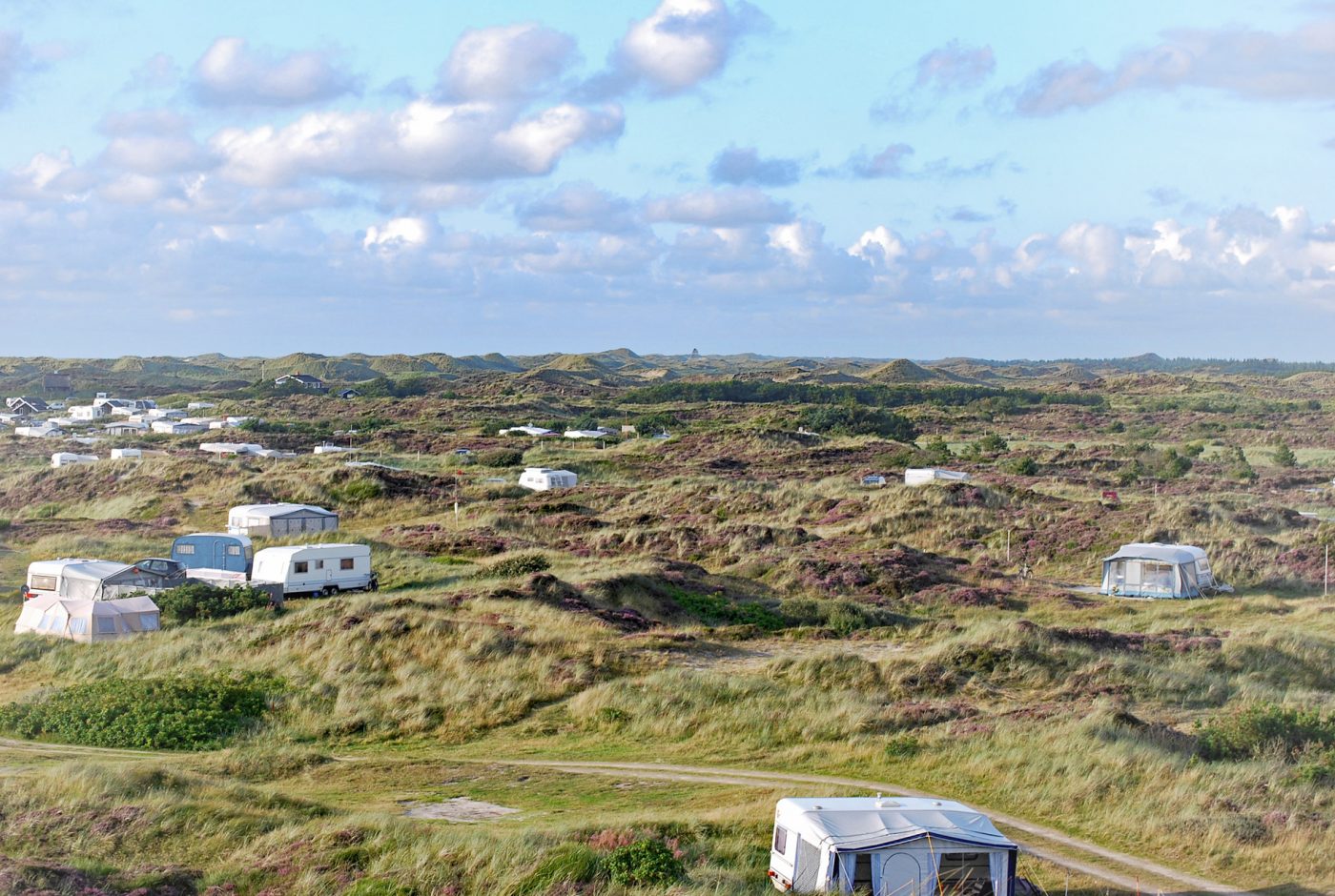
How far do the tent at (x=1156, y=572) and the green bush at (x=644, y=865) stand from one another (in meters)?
27.4

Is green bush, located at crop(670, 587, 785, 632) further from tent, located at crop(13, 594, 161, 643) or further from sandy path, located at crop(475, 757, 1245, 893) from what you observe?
tent, located at crop(13, 594, 161, 643)

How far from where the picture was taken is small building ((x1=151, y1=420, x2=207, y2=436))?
8944 centimetres

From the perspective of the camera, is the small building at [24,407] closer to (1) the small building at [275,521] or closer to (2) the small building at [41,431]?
(2) the small building at [41,431]

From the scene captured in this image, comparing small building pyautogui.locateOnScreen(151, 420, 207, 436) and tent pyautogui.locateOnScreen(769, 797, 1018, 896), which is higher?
small building pyautogui.locateOnScreen(151, 420, 207, 436)

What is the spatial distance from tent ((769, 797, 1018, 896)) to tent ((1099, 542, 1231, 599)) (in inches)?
1016

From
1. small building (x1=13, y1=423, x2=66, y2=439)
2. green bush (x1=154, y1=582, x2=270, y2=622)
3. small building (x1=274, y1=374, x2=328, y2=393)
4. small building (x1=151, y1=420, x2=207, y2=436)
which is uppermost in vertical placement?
small building (x1=274, y1=374, x2=328, y2=393)

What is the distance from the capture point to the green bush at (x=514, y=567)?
115 feet

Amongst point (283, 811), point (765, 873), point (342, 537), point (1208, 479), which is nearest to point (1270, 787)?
point (765, 873)

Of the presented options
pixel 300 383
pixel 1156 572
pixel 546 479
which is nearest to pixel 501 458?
pixel 546 479

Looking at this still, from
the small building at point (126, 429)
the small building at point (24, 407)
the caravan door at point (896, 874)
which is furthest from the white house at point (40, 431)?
the caravan door at point (896, 874)

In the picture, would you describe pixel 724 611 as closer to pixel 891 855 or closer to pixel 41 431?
pixel 891 855

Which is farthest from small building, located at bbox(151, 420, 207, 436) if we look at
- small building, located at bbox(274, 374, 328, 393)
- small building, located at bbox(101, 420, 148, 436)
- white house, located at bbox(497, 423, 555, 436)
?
small building, located at bbox(274, 374, 328, 393)

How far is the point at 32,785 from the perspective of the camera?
1468 centimetres

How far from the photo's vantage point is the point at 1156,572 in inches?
1409
